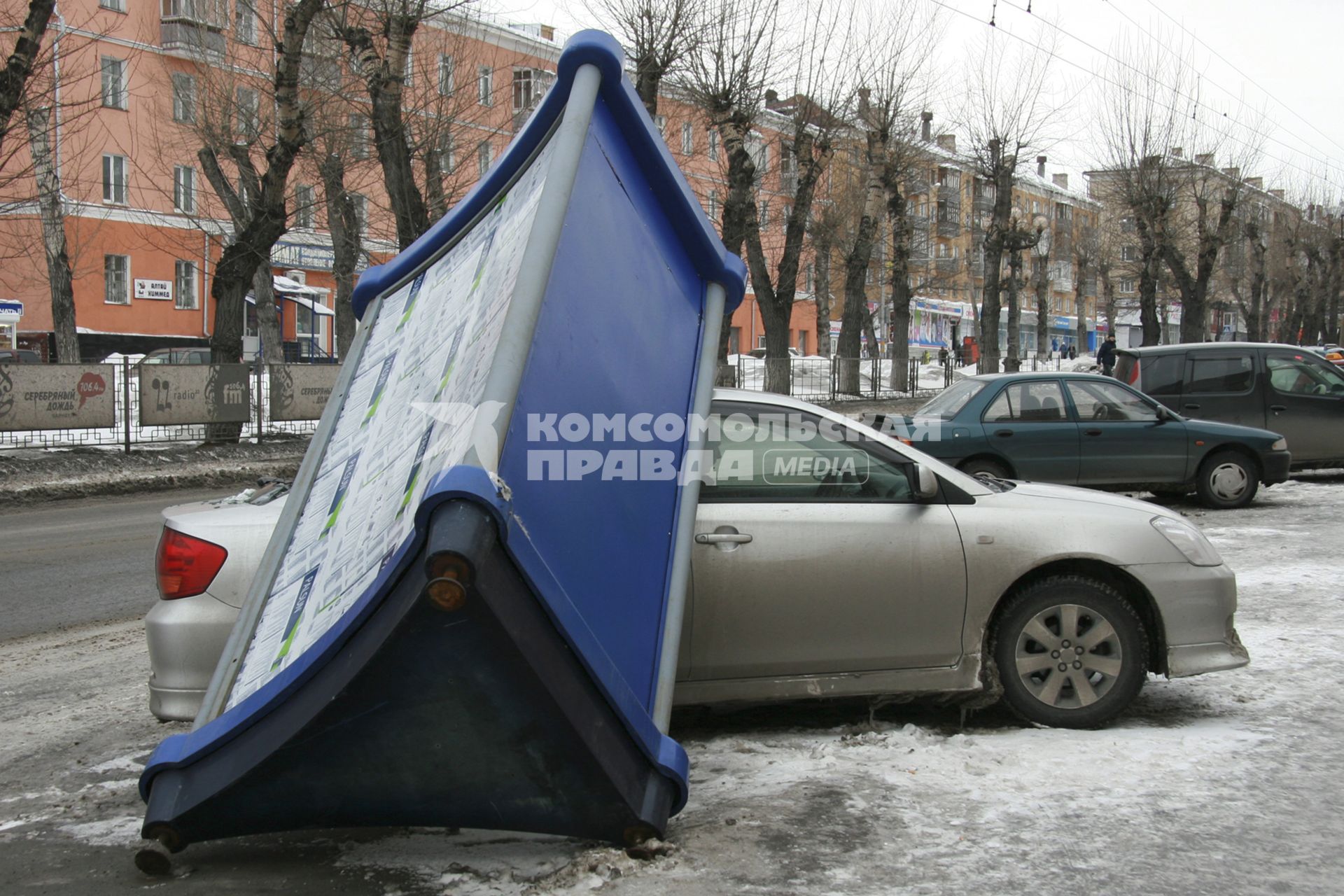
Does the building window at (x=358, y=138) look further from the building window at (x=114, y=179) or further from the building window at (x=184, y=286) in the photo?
the building window at (x=184, y=286)

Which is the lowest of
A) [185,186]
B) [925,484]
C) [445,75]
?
[925,484]

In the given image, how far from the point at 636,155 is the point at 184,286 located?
42630 mm

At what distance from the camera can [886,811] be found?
380 cm

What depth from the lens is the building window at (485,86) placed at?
A: 26484 mm

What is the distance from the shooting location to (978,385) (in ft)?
39.2

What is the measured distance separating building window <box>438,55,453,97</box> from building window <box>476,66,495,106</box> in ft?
2.03

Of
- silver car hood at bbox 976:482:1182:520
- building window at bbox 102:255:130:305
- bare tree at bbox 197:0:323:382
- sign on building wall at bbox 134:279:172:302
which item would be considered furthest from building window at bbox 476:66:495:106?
silver car hood at bbox 976:482:1182:520

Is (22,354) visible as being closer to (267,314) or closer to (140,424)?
(267,314)

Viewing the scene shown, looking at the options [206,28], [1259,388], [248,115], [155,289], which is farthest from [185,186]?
[1259,388]

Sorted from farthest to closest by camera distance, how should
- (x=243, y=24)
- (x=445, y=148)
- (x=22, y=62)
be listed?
(x=243, y=24) → (x=445, y=148) → (x=22, y=62)

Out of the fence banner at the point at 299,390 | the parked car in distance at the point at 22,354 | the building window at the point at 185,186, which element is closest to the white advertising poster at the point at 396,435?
the fence banner at the point at 299,390

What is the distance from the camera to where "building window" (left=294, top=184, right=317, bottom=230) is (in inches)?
971

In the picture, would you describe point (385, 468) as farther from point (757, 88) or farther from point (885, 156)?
point (885, 156)

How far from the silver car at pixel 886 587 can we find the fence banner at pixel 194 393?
13903 mm
